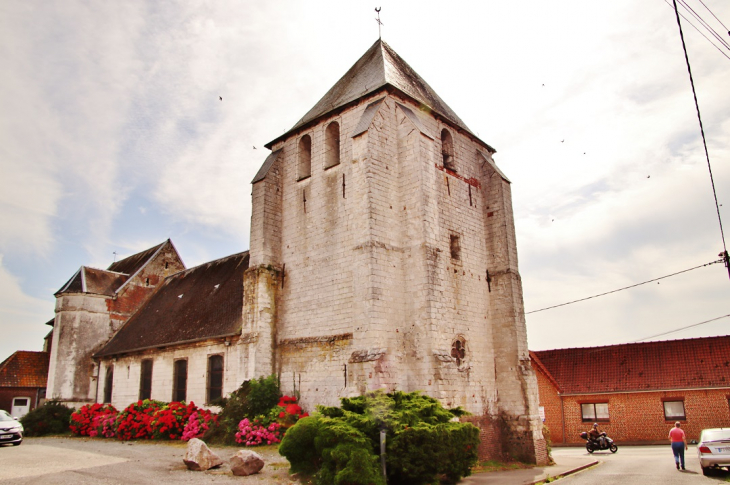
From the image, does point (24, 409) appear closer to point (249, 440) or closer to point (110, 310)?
point (110, 310)

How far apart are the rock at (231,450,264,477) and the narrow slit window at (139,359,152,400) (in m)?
13.2

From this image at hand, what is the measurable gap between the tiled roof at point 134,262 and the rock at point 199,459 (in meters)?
19.1

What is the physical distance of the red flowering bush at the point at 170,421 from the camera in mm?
17875

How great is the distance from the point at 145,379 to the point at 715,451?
66.9ft

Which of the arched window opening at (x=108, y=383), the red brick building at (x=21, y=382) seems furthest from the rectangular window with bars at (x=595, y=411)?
the red brick building at (x=21, y=382)

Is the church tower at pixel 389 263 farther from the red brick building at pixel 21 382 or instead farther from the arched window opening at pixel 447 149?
the red brick building at pixel 21 382

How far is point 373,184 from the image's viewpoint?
1494 cm

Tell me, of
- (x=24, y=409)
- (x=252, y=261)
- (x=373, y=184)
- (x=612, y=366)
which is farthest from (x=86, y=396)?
(x=612, y=366)

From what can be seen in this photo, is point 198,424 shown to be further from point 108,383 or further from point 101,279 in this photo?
point 101,279

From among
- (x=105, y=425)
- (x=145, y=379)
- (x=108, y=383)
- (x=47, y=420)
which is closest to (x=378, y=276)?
(x=105, y=425)

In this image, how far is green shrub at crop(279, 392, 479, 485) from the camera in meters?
9.01

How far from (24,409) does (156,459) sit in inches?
791

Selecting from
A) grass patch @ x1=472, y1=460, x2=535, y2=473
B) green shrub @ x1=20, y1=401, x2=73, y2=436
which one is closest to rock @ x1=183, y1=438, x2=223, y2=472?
grass patch @ x1=472, y1=460, x2=535, y2=473

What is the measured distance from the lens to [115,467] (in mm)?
11430
